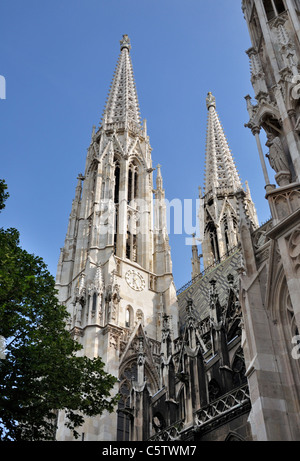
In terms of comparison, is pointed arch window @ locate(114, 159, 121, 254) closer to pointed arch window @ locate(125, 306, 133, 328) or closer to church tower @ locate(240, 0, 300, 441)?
pointed arch window @ locate(125, 306, 133, 328)

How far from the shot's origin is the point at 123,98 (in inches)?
1694

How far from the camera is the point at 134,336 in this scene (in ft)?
89.5

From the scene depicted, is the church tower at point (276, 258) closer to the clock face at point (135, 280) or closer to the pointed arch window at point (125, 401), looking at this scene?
the pointed arch window at point (125, 401)

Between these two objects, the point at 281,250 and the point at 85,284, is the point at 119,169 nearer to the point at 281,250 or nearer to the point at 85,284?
the point at 85,284

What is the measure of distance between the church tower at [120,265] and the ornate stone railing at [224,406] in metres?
3.99

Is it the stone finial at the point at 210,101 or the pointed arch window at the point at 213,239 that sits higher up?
the stone finial at the point at 210,101

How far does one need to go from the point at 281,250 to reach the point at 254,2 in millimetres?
10029

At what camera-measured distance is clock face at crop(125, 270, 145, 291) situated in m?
30.1

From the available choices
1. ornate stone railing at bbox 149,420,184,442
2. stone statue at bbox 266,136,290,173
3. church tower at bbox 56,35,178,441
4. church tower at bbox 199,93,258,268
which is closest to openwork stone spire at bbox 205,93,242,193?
church tower at bbox 199,93,258,268

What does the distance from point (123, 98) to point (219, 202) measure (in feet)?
39.2

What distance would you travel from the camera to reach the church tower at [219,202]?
41.0 m

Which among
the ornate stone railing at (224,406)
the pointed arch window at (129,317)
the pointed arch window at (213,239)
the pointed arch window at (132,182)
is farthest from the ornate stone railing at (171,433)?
the pointed arch window at (213,239)
